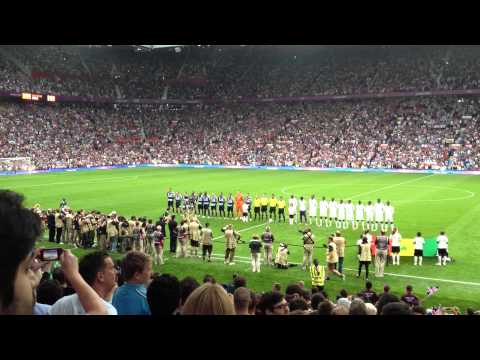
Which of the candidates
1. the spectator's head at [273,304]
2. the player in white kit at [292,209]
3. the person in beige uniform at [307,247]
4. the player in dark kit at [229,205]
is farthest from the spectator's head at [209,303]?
the player in dark kit at [229,205]

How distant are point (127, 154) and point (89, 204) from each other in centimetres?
3939

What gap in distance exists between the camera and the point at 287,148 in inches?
2655

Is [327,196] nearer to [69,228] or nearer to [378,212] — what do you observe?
[378,212]

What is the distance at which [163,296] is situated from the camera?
532 centimetres

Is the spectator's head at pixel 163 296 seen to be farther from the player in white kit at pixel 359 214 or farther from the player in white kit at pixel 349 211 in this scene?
the player in white kit at pixel 349 211

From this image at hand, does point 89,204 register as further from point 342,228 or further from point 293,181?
point 293,181

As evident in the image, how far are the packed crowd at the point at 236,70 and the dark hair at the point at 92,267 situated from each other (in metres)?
66.3

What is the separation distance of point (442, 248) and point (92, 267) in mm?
15615

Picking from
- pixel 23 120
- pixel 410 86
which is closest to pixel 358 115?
pixel 410 86

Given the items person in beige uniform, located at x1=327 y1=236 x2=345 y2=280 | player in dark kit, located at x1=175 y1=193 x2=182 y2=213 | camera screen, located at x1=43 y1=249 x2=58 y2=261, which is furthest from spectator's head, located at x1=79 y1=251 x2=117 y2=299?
player in dark kit, located at x1=175 y1=193 x2=182 y2=213

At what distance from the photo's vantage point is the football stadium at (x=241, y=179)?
20.6 ft

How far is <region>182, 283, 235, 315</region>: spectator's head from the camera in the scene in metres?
4.17

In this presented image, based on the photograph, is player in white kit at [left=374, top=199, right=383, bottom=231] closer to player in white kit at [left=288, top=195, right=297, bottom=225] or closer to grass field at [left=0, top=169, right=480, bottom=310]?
grass field at [left=0, top=169, right=480, bottom=310]

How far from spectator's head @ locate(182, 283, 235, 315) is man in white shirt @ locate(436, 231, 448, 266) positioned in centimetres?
1517
